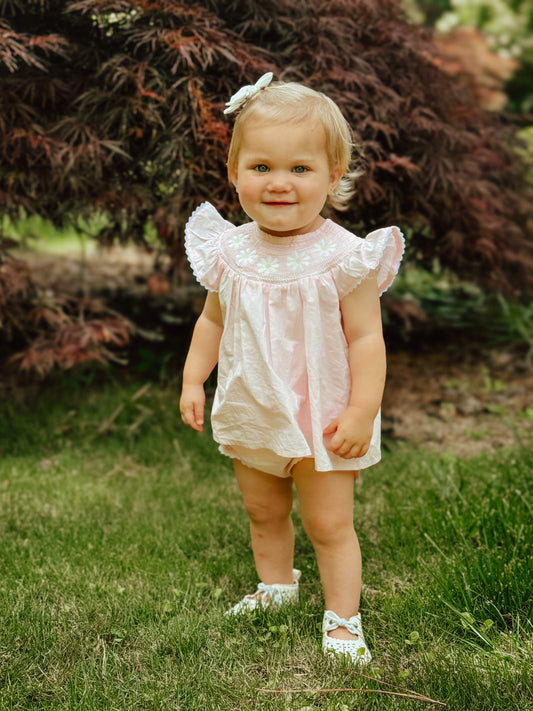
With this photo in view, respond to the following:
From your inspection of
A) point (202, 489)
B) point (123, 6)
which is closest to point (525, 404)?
point (202, 489)

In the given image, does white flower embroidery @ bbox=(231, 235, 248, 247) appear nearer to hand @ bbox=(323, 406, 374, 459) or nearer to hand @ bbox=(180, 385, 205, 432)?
hand @ bbox=(180, 385, 205, 432)

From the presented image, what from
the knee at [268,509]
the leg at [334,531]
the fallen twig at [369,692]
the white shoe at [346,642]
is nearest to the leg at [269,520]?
the knee at [268,509]

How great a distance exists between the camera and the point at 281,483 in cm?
222

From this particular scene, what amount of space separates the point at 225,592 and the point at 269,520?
1.08 ft

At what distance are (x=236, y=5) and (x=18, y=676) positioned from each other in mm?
2649

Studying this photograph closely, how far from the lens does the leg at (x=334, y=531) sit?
2.05 metres

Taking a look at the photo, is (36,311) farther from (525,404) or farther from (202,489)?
(525,404)

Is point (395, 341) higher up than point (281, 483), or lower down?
lower down

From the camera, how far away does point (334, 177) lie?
6.66 ft

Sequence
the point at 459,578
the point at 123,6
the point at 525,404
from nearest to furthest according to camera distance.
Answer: the point at 459,578 < the point at 123,6 < the point at 525,404

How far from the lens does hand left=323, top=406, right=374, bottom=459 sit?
1.92m

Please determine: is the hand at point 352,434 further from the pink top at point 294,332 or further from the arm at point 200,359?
the arm at point 200,359

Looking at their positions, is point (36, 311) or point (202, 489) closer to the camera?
point (202, 489)

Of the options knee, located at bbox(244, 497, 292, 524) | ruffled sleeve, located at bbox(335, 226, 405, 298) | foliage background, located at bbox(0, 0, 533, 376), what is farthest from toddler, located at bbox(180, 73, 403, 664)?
foliage background, located at bbox(0, 0, 533, 376)
